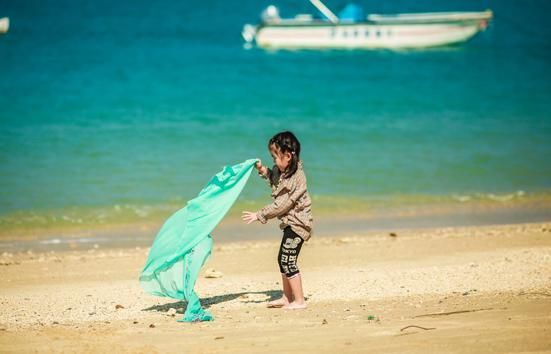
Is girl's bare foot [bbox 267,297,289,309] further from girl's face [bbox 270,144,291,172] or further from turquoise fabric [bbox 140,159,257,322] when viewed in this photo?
girl's face [bbox 270,144,291,172]

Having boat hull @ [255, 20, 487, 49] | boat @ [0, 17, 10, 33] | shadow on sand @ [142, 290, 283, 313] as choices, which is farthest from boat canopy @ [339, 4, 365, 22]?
shadow on sand @ [142, 290, 283, 313]

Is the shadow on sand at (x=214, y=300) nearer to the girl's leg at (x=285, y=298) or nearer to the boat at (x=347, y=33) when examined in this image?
the girl's leg at (x=285, y=298)

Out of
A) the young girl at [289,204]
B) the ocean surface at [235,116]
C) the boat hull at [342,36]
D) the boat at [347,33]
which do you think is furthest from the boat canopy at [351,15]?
the young girl at [289,204]

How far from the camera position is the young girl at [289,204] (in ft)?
22.5

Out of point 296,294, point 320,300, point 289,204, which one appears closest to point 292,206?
point 289,204

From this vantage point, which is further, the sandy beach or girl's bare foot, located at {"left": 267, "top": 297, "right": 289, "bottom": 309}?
girl's bare foot, located at {"left": 267, "top": 297, "right": 289, "bottom": 309}

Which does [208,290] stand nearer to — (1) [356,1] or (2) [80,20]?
A: (2) [80,20]

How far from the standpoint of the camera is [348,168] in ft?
50.9

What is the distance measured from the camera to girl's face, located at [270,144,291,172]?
687 cm

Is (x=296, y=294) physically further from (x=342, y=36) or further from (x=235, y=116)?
(x=342, y=36)

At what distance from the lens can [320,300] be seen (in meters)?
7.48

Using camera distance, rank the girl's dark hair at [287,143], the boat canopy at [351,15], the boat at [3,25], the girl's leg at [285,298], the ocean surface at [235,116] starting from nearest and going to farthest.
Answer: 1. the girl's dark hair at [287,143]
2. the girl's leg at [285,298]
3. the ocean surface at [235,116]
4. the boat at [3,25]
5. the boat canopy at [351,15]

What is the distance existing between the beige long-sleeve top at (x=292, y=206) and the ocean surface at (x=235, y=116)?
19.3 ft

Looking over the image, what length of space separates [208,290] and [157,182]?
654 cm
